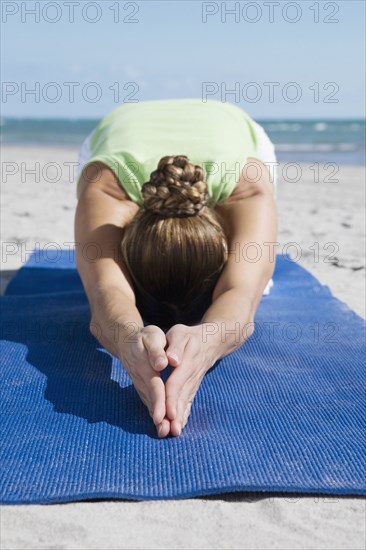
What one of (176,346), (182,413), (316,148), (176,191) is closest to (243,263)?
(176,191)

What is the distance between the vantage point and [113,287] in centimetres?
216

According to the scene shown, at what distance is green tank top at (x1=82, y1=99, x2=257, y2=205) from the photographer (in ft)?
8.25

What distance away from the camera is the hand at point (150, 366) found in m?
1.67

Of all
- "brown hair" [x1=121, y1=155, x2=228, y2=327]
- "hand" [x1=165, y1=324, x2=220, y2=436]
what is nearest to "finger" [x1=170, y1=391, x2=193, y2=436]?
"hand" [x1=165, y1=324, x2=220, y2=436]

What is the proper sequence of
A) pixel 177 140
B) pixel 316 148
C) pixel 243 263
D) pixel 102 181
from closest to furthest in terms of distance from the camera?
pixel 243 263 < pixel 102 181 < pixel 177 140 < pixel 316 148

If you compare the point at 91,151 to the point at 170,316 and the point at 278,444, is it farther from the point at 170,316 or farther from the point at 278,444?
the point at 278,444

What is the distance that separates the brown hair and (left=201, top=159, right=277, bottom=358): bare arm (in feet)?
0.23

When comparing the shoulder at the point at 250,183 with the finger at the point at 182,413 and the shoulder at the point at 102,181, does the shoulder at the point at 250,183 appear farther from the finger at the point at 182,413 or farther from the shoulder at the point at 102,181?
the finger at the point at 182,413

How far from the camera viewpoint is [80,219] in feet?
8.07

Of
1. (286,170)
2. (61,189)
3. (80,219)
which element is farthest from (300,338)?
(286,170)

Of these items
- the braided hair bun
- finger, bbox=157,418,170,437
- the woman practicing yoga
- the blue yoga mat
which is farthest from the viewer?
the braided hair bun

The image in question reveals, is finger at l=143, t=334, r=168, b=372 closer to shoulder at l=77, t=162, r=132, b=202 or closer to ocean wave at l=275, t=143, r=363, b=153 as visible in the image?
shoulder at l=77, t=162, r=132, b=202

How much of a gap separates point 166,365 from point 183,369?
0.07 meters

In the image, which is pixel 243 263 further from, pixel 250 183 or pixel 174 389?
pixel 174 389
